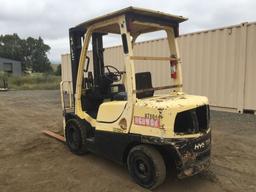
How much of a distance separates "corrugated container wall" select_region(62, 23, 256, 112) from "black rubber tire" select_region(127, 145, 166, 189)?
5.82 meters

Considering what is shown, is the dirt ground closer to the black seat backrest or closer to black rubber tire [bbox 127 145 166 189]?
black rubber tire [bbox 127 145 166 189]

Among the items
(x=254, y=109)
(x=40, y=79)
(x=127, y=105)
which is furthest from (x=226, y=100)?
(x=40, y=79)

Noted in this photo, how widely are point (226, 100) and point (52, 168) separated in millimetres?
6344

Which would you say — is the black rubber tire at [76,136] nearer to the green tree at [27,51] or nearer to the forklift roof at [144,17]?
the forklift roof at [144,17]

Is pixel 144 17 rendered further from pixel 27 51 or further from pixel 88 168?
pixel 27 51

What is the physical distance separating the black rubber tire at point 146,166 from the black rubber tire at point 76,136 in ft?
4.17

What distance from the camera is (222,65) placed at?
9.60 m

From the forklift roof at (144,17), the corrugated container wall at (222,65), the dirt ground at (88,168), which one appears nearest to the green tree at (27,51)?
the corrugated container wall at (222,65)

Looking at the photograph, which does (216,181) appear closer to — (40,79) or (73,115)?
(73,115)

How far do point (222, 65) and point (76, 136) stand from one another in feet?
19.3

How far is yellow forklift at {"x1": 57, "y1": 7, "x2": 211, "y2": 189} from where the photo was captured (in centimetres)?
387

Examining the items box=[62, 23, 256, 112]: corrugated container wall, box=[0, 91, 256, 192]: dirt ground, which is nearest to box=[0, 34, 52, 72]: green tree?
box=[62, 23, 256, 112]: corrugated container wall

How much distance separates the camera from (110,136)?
A: 452cm

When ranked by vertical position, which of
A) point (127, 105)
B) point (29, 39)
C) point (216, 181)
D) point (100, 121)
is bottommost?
point (216, 181)
